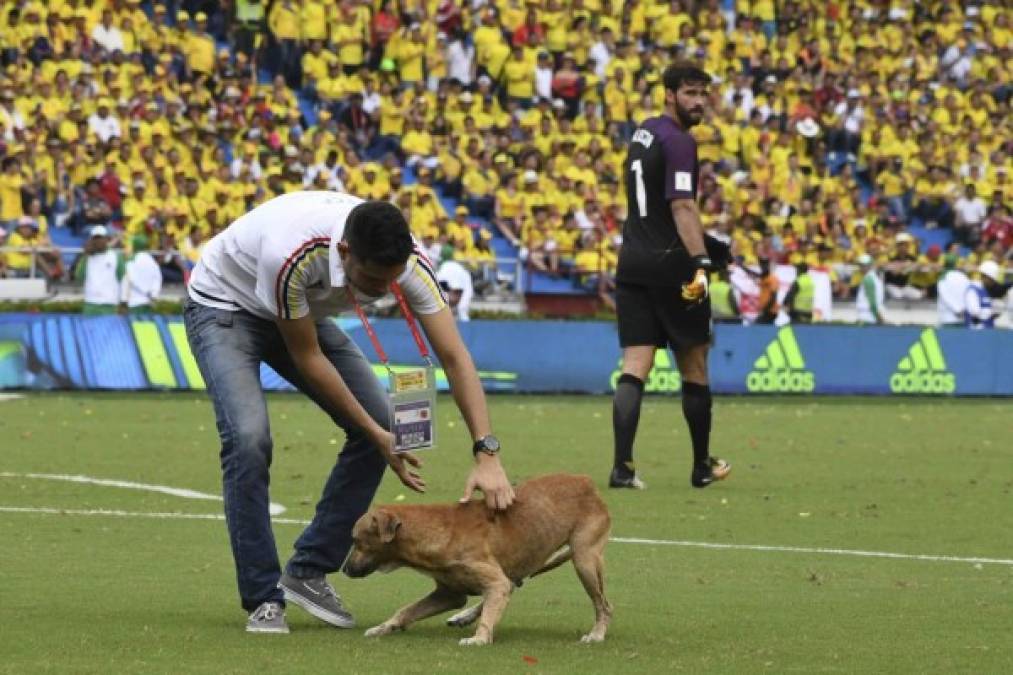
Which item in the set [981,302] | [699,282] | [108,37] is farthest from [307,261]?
[108,37]

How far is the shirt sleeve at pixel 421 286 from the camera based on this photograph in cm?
754

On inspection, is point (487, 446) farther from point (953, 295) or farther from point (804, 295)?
point (953, 295)

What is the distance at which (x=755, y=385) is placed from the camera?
89.0 ft

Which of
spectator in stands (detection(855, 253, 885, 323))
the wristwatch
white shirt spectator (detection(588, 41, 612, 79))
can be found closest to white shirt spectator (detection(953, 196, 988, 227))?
spectator in stands (detection(855, 253, 885, 323))

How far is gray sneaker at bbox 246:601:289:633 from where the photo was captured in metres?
7.86

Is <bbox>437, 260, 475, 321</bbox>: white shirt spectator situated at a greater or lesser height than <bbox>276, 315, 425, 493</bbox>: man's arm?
lesser

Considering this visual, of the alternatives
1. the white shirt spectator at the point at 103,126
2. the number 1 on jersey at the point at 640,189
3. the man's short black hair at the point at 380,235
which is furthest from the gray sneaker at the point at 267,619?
the white shirt spectator at the point at 103,126

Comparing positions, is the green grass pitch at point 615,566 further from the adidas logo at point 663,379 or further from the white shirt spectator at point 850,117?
the white shirt spectator at point 850,117

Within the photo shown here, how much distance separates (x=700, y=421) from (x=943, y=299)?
59.8ft

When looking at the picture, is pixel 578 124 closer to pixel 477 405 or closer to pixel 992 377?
pixel 992 377

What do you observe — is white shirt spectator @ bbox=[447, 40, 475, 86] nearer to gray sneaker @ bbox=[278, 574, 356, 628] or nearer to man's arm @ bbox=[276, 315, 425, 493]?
gray sneaker @ bbox=[278, 574, 356, 628]

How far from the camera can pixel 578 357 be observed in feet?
87.4

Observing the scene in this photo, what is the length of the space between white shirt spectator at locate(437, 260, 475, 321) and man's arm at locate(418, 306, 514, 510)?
20.0 meters

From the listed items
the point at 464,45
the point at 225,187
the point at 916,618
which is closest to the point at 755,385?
the point at 225,187
